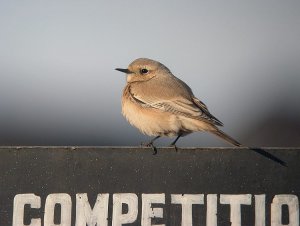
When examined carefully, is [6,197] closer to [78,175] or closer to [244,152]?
[78,175]

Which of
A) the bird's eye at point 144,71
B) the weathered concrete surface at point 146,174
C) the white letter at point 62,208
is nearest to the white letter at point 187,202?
the weathered concrete surface at point 146,174

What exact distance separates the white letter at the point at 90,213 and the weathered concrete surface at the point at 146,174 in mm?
40

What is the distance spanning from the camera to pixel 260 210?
7.89 meters

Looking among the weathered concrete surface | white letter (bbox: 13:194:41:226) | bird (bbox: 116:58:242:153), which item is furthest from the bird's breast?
white letter (bbox: 13:194:41:226)

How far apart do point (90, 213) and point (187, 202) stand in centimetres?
75

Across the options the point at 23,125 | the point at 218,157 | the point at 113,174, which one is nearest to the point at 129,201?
the point at 113,174

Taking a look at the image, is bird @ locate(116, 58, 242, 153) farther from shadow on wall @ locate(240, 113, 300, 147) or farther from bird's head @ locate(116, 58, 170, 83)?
shadow on wall @ locate(240, 113, 300, 147)

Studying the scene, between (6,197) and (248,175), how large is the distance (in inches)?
73.8

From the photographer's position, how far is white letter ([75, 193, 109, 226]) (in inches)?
311

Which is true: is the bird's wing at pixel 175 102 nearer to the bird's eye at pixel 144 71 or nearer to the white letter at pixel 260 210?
the bird's eye at pixel 144 71

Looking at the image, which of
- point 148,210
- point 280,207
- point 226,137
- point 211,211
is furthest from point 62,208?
point 226,137

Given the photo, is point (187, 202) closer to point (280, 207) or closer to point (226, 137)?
point (280, 207)

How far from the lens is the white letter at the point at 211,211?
790 centimetres

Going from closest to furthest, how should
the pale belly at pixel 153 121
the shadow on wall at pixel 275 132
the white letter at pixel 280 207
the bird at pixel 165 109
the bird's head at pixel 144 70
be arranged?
the white letter at pixel 280 207 → the bird at pixel 165 109 → the pale belly at pixel 153 121 → the bird's head at pixel 144 70 → the shadow on wall at pixel 275 132
